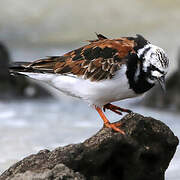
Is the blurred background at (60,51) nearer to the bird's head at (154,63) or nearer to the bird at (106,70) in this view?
the bird at (106,70)

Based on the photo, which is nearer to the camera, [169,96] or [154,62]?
[154,62]

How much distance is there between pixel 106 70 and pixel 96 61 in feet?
0.92

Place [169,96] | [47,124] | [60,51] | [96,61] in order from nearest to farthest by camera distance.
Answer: [96,61], [47,124], [169,96], [60,51]

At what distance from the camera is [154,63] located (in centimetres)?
607

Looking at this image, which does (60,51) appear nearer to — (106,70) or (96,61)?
(96,61)


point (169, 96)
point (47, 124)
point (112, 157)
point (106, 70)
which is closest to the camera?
point (112, 157)

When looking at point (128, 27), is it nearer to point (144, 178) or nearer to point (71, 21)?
point (71, 21)

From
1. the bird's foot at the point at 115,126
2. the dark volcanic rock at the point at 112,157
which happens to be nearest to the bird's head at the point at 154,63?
the dark volcanic rock at the point at 112,157

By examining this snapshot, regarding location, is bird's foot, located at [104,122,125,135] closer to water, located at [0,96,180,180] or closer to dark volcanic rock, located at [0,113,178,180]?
dark volcanic rock, located at [0,113,178,180]

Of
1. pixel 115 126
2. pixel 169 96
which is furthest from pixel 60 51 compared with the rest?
pixel 115 126

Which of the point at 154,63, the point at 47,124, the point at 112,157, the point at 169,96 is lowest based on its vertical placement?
the point at 47,124

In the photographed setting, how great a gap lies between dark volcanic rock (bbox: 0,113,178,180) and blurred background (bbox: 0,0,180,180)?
337cm

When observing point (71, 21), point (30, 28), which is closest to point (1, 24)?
point (30, 28)

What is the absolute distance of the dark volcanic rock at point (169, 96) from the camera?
13750 mm
